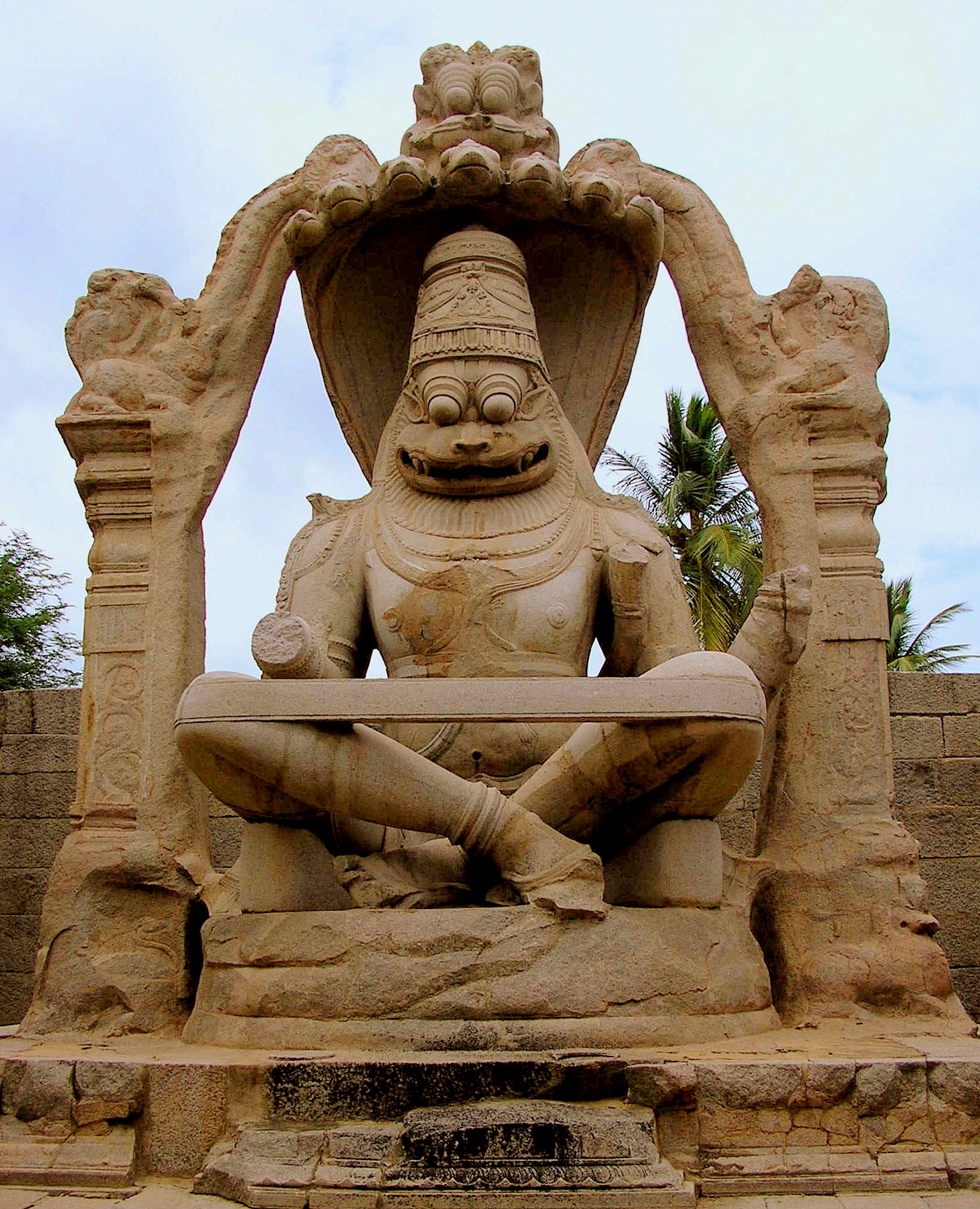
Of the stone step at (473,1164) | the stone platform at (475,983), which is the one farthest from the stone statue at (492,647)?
the stone step at (473,1164)

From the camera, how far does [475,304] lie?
501cm

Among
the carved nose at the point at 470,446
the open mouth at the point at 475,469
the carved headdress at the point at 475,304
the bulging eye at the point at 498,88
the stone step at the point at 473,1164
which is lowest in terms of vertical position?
the stone step at the point at 473,1164

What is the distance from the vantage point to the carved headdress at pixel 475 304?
4.95 meters

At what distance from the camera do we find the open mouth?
4.94 m

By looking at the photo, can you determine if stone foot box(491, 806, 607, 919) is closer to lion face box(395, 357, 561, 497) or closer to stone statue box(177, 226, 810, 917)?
stone statue box(177, 226, 810, 917)

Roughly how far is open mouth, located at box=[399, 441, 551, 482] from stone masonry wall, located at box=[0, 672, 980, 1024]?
230 centimetres

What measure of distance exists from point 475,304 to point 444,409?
0.47m

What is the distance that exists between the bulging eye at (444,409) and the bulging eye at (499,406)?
0.11m

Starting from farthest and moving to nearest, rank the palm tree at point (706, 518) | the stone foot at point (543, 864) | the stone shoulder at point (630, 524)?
1. the palm tree at point (706, 518)
2. the stone shoulder at point (630, 524)
3. the stone foot at point (543, 864)

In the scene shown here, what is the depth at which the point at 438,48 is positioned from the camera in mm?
5570

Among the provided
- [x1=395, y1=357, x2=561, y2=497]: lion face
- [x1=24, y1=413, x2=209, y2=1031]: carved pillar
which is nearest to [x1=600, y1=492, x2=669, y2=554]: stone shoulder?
[x1=395, y1=357, x2=561, y2=497]: lion face

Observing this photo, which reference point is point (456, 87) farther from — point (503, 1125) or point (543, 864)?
point (503, 1125)

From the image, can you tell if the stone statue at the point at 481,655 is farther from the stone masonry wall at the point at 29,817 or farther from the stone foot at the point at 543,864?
the stone masonry wall at the point at 29,817

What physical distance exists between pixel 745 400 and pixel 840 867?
1877 mm
